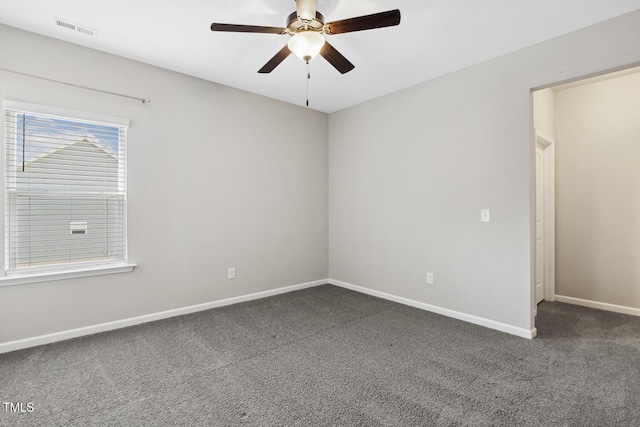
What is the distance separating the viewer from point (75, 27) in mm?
2561

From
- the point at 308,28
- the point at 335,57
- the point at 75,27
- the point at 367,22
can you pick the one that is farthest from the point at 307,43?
the point at 75,27

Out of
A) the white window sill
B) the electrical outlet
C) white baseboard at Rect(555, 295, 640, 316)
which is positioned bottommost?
white baseboard at Rect(555, 295, 640, 316)

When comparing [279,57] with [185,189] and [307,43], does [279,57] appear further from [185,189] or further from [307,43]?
[185,189]

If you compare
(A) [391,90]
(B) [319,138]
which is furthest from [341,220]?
(A) [391,90]

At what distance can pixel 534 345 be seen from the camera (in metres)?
2.71

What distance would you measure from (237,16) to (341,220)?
2.94 metres

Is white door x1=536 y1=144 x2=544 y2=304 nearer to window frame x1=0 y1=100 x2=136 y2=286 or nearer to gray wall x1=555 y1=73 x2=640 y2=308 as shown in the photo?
gray wall x1=555 y1=73 x2=640 y2=308

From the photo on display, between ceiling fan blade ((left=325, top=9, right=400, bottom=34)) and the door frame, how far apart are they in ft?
10.5

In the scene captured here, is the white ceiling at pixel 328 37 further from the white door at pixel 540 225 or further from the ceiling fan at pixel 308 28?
the white door at pixel 540 225

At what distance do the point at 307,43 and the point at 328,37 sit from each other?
699 millimetres

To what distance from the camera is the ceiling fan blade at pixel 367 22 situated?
1.87 meters

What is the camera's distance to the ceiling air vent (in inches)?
98.0

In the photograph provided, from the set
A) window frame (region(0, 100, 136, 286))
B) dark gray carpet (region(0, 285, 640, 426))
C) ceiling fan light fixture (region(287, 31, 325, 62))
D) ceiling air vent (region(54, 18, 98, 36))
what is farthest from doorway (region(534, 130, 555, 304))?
ceiling air vent (region(54, 18, 98, 36))

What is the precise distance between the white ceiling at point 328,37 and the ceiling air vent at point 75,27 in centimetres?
5
